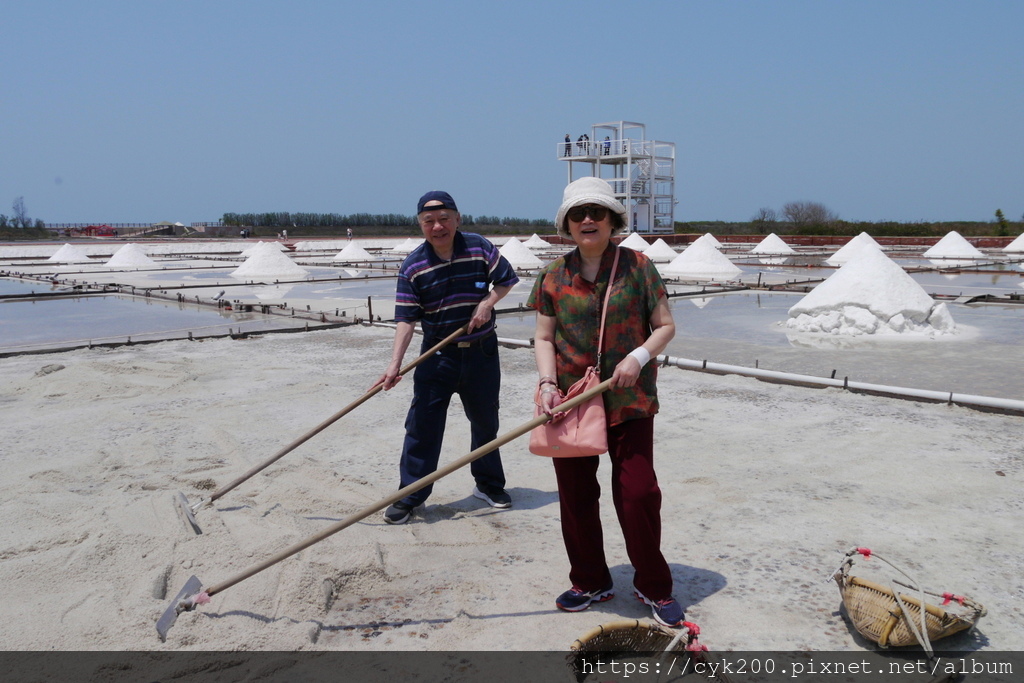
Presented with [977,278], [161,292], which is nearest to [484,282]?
[161,292]

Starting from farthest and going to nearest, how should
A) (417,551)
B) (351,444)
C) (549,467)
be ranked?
(351,444)
(549,467)
(417,551)

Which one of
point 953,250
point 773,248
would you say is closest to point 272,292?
point 773,248

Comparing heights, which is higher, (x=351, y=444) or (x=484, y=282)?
(x=484, y=282)

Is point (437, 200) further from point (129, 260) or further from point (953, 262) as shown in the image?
point (953, 262)

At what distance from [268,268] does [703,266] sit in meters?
9.21

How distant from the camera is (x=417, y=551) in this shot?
2865mm

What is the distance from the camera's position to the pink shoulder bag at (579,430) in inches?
87.3

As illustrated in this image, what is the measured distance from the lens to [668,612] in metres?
2.30

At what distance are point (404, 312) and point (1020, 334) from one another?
7559 millimetres

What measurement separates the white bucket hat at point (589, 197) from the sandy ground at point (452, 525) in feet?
3.87

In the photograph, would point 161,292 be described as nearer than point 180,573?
No

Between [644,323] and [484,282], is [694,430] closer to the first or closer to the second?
[484,282]

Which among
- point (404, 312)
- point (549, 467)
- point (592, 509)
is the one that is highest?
point (404, 312)

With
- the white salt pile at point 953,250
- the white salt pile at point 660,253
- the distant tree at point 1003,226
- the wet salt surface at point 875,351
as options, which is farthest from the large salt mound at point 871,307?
the distant tree at point 1003,226
